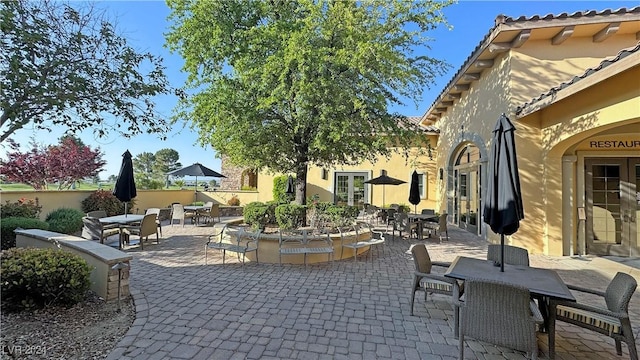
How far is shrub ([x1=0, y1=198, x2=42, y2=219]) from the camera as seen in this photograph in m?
8.15

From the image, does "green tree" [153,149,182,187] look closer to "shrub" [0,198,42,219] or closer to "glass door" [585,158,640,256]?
"shrub" [0,198,42,219]

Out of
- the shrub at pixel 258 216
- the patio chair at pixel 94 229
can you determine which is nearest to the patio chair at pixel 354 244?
the shrub at pixel 258 216

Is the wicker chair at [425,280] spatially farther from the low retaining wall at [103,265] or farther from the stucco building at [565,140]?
the stucco building at [565,140]

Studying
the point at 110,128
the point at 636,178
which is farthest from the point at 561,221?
the point at 110,128

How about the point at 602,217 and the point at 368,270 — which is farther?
the point at 602,217

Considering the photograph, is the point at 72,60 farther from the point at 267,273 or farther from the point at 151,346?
the point at 267,273

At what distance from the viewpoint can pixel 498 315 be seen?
2.79m

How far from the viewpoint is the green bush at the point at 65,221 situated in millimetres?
8984

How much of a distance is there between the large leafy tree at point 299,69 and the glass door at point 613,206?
15.3 ft

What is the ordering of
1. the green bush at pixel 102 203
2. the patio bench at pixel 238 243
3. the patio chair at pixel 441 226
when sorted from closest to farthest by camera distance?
the patio bench at pixel 238 243, the patio chair at pixel 441 226, the green bush at pixel 102 203

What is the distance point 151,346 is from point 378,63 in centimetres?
672

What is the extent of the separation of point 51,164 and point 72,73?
42.5ft

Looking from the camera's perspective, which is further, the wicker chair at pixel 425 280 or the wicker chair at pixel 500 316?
the wicker chair at pixel 425 280

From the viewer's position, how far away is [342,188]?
56.5 ft
